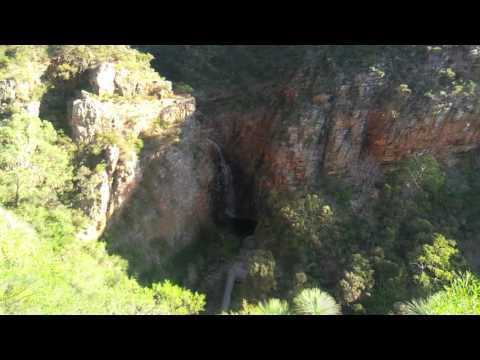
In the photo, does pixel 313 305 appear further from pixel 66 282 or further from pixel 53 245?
pixel 53 245

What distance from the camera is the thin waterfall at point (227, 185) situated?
23703mm

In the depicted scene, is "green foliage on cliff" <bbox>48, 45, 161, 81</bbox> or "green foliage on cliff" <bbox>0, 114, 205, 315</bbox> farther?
"green foliage on cliff" <bbox>48, 45, 161, 81</bbox>

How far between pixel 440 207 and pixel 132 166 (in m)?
17.3

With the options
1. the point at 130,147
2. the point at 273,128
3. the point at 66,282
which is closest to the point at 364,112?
the point at 273,128

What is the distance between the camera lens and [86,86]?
689 inches

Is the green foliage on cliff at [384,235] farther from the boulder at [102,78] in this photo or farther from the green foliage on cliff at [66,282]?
the boulder at [102,78]

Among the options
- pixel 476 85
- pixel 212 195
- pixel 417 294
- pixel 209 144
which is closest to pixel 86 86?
pixel 209 144

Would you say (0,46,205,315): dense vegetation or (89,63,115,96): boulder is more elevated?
(89,63,115,96): boulder

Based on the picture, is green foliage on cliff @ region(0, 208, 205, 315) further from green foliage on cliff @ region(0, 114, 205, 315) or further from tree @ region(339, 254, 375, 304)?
tree @ region(339, 254, 375, 304)

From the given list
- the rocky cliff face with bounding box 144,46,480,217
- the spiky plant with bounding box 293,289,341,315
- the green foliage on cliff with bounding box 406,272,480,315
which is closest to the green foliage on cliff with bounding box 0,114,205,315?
the spiky plant with bounding box 293,289,341,315

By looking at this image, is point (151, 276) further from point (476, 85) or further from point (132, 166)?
point (476, 85)

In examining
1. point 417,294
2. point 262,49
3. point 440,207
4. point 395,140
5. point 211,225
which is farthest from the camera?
point 262,49

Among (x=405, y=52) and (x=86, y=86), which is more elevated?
(x=405, y=52)

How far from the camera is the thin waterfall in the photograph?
23.7 meters
